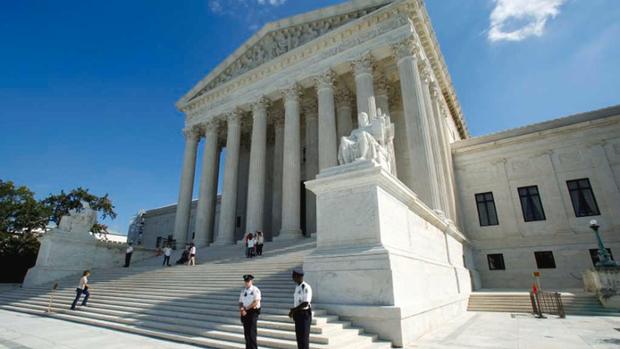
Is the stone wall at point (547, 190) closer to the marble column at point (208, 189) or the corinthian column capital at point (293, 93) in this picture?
the corinthian column capital at point (293, 93)

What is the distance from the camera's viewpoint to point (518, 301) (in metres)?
13.7

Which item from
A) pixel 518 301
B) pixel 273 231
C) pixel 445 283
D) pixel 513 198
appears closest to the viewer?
pixel 445 283

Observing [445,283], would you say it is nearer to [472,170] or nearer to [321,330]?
[321,330]

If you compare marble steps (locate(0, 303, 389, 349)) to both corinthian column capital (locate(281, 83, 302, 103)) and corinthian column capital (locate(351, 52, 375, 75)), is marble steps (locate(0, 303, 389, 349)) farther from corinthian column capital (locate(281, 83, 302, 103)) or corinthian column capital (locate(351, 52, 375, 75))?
corinthian column capital (locate(281, 83, 302, 103))

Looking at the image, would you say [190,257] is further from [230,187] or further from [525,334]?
[525,334]

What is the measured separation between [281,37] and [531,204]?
22.9 metres

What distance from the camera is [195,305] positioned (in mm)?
10156

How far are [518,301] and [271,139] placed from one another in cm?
2418

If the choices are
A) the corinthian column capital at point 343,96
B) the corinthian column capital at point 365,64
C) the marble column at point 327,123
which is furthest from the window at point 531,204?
the corinthian column capital at point 343,96

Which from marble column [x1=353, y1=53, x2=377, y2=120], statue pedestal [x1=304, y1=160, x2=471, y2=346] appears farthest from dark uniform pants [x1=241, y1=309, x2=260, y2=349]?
marble column [x1=353, y1=53, x2=377, y2=120]

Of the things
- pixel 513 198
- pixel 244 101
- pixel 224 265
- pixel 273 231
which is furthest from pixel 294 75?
pixel 513 198

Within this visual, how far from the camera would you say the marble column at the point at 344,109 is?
24859 mm

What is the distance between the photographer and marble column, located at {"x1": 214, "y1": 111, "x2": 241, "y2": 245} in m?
24.3

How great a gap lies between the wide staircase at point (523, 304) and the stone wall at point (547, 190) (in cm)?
621
